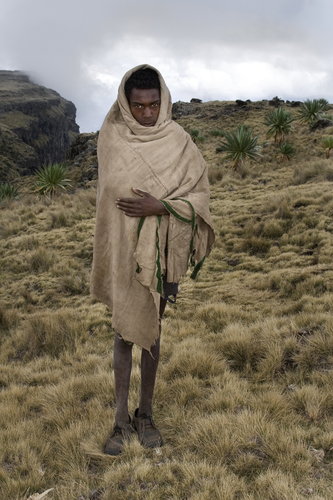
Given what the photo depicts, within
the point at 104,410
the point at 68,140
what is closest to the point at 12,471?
the point at 104,410

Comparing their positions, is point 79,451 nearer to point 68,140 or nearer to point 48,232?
point 48,232

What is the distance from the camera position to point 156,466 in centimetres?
219

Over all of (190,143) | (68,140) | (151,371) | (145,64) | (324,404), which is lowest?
(324,404)

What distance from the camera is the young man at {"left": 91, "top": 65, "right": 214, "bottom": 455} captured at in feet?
6.79

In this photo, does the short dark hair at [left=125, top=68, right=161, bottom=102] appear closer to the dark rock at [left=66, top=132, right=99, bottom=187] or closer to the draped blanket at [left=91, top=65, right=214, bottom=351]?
the draped blanket at [left=91, top=65, right=214, bottom=351]

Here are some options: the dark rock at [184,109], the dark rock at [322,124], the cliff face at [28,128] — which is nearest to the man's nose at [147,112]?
the dark rock at [322,124]

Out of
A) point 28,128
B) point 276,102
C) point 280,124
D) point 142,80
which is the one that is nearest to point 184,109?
point 276,102

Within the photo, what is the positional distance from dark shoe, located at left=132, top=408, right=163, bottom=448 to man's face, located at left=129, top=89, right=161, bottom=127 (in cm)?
190

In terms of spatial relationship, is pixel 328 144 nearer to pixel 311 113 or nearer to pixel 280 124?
pixel 280 124

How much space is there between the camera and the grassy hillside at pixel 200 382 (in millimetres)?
2098

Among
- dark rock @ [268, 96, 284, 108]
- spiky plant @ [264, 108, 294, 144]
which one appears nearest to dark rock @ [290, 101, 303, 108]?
dark rock @ [268, 96, 284, 108]

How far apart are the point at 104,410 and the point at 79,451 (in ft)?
1.52

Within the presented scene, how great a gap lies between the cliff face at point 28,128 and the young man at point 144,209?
230ft

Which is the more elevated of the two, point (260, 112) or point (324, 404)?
point (260, 112)
